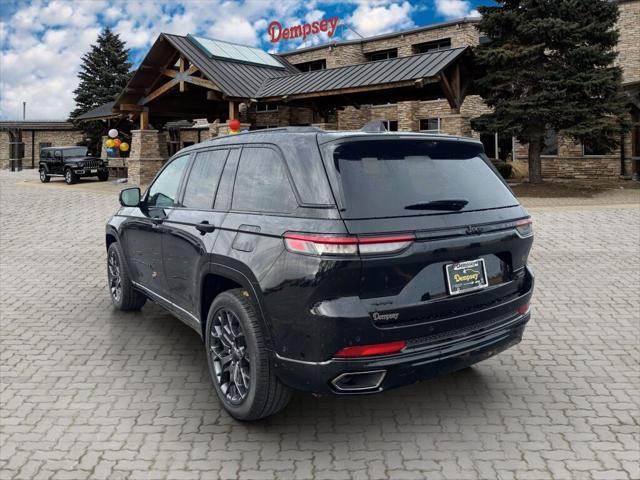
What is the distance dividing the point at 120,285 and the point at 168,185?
1.69 metres

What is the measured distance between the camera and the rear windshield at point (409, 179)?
3.27 m

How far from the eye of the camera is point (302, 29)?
1570 inches

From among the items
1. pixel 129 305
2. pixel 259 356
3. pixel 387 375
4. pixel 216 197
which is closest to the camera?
pixel 387 375

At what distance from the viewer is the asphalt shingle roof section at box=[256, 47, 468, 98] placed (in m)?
19.4

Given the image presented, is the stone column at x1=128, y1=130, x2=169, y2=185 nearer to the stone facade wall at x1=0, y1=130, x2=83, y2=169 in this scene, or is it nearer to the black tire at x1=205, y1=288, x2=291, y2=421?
the black tire at x1=205, y1=288, x2=291, y2=421

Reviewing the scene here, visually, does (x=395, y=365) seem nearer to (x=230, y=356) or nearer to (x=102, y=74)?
(x=230, y=356)

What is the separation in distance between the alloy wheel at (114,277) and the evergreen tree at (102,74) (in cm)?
4537

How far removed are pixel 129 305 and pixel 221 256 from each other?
2.98 metres

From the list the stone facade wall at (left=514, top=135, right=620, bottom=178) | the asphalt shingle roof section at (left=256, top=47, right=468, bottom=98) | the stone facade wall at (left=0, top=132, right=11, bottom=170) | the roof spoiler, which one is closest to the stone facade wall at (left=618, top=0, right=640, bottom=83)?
the stone facade wall at (left=514, top=135, right=620, bottom=178)

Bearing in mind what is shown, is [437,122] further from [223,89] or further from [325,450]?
[325,450]

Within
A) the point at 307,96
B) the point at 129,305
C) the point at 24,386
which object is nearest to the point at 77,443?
the point at 24,386

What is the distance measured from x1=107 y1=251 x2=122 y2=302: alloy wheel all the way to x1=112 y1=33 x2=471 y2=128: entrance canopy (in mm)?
14320

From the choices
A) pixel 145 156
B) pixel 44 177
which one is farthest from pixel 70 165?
pixel 145 156

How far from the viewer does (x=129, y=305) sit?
252 inches
